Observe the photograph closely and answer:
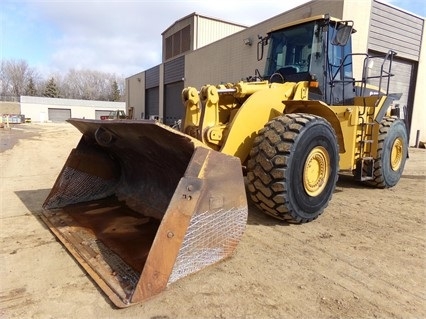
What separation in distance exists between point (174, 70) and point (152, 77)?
4.33 meters

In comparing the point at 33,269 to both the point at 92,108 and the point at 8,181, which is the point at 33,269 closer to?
the point at 8,181

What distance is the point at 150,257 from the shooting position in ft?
7.88

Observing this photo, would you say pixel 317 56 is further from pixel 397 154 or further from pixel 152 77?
pixel 152 77

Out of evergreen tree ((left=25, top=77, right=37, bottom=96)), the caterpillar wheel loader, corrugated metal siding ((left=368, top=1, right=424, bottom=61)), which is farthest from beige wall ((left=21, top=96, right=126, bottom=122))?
the caterpillar wheel loader

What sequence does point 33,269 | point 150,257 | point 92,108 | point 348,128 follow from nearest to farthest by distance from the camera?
point 150,257
point 33,269
point 348,128
point 92,108

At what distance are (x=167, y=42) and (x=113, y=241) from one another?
926 inches

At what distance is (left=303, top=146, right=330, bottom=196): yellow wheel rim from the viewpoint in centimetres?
389

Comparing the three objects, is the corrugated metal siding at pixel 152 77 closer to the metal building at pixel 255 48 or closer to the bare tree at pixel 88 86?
the metal building at pixel 255 48

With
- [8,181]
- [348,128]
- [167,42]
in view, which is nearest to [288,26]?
[348,128]

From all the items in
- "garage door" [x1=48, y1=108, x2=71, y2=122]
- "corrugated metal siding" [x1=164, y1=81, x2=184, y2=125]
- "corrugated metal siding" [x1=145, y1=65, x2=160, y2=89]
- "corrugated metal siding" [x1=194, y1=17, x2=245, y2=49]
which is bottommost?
"garage door" [x1=48, y1=108, x2=71, y2=122]

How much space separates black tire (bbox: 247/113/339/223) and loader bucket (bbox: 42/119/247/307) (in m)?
0.62

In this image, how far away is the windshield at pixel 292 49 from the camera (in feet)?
16.3

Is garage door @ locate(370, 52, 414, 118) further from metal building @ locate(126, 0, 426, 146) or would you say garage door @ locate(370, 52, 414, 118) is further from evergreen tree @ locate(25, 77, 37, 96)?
evergreen tree @ locate(25, 77, 37, 96)

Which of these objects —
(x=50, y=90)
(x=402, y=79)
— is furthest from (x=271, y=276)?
(x=50, y=90)
